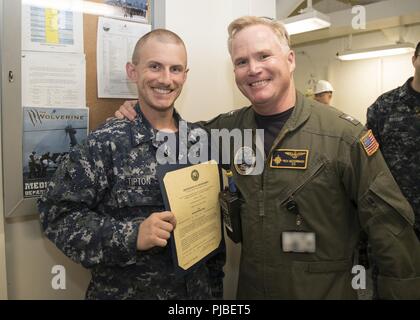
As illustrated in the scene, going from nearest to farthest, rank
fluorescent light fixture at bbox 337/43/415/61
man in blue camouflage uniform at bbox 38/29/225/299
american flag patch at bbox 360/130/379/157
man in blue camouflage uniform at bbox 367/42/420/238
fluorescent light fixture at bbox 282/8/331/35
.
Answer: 1. man in blue camouflage uniform at bbox 38/29/225/299
2. american flag patch at bbox 360/130/379/157
3. man in blue camouflage uniform at bbox 367/42/420/238
4. fluorescent light fixture at bbox 282/8/331/35
5. fluorescent light fixture at bbox 337/43/415/61

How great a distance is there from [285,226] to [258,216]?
10cm

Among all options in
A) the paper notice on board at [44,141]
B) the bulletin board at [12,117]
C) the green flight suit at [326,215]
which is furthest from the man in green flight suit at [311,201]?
the bulletin board at [12,117]

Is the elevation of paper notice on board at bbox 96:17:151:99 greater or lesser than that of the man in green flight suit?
greater

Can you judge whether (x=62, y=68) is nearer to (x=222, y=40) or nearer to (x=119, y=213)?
(x=119, y=213)

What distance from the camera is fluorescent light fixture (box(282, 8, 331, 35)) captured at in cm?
278

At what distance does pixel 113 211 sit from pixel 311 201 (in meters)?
0.65

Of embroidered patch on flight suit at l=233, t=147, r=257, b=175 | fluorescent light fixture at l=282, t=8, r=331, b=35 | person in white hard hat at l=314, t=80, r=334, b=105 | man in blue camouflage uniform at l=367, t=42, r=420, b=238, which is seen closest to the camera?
embroidered patch on flight suit at l=233, t=147, r=257, b=175

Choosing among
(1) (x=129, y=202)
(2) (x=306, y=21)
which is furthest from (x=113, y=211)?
(2) (x=306, y=21)

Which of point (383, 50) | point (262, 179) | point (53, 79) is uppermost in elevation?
point (383, 50)

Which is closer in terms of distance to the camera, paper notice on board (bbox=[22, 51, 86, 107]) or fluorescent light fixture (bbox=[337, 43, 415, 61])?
paper notice on board (bbox=[22, 51, 86, 107])

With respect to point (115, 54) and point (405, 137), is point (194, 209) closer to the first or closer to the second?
point (115, 54)

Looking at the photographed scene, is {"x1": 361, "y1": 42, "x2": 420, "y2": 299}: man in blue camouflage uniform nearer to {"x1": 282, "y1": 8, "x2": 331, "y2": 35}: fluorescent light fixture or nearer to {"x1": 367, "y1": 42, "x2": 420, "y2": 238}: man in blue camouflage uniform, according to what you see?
{"x1": 367, "y1": 42, "x2": 420, "y2": 238}: man in blue camouflage uniform

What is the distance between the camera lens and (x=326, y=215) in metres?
1.18

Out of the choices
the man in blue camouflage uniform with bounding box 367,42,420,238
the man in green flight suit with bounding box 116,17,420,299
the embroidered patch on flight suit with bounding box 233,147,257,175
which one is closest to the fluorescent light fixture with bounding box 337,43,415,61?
the man in blue camouflage uniform with bounding box 367,42,420,238
